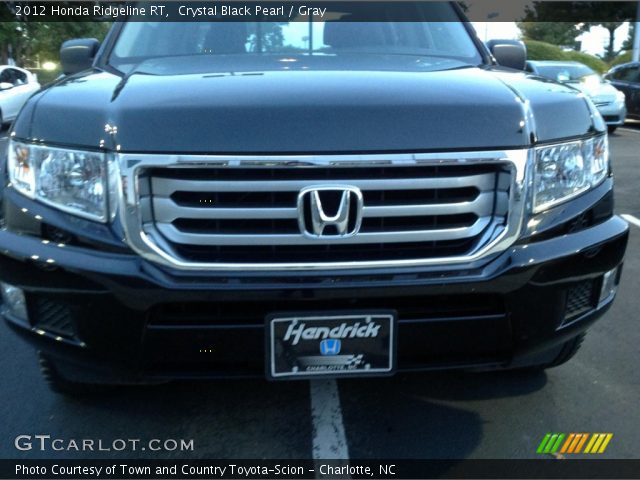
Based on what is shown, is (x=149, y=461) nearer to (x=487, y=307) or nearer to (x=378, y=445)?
(x=378, y=445)

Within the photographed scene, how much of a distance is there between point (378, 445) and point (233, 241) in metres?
1.04

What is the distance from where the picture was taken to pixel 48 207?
243 cm

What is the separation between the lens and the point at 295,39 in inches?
139

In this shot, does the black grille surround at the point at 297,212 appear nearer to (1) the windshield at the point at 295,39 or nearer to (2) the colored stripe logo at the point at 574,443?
(2) the colored stripe logo at the point at 574,443

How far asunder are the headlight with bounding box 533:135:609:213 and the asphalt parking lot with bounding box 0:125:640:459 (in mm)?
971

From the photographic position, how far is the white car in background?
593 inches

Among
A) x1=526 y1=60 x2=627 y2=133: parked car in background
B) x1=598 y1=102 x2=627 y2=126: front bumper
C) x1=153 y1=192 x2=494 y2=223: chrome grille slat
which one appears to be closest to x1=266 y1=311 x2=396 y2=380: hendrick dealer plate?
x1=153 y1=192 x2=494 y2=223: chrome grille slat

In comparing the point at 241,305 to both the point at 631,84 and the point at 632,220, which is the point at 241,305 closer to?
the point at 632,220

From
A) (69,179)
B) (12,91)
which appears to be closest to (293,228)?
(69,179)

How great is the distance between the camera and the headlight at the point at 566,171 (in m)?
2.48

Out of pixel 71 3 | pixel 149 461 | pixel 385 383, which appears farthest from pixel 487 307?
pixel 71 3

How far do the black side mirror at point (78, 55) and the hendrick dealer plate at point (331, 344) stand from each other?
210cm

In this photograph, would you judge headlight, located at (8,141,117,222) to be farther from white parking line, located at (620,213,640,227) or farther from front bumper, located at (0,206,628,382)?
white parking line, located at (620,213,640,227)

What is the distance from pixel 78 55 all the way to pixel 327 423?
2.24 meters
